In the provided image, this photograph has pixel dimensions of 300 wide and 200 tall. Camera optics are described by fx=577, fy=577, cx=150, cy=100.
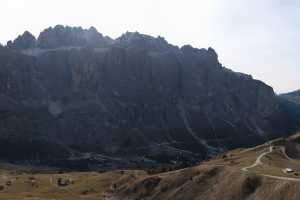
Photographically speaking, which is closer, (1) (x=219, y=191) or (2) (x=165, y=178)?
(1) (x=219, y=191)

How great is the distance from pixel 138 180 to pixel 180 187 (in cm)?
1862

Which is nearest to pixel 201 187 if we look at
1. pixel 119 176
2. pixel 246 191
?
pixel 246 191

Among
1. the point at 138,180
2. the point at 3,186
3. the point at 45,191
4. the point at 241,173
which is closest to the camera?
the point at 241,173

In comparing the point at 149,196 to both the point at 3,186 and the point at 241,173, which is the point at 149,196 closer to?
the point at 241,173

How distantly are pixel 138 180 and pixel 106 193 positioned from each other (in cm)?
1153

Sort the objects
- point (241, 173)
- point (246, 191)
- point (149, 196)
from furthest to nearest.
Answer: point (149, 196) < point (241, 173) < point (246, 191)

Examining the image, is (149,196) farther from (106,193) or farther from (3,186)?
(3,186)

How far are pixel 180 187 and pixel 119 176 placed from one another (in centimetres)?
4844

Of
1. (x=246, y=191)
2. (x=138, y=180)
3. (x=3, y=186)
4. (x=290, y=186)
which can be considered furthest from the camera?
(x=3, y=186)

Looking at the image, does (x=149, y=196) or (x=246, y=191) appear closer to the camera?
(x=246, y=191)

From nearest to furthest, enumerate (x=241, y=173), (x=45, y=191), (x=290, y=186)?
(x=290, y=186) < (x=241, y=173) < (x=45, y=191)

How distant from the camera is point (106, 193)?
168 m

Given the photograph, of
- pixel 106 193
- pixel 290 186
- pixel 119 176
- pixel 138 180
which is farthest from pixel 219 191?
pixel 119 176

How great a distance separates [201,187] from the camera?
144000 millimetres
